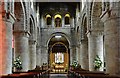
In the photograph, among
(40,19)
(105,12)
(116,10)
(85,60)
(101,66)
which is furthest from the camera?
(40,19)

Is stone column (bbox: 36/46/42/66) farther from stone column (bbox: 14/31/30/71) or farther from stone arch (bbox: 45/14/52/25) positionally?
stone column (bbox: 14/31/30/71)

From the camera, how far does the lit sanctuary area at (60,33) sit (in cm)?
→ 1187

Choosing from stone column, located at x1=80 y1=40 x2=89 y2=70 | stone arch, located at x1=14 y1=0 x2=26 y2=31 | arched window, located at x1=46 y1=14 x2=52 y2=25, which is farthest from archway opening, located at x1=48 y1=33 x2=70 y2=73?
stone arch, located at x1=14 y1=0 x2=26 y2=31

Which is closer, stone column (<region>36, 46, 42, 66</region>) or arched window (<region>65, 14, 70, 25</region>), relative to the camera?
stone column (<region>36, 46, 42, 66</region>)

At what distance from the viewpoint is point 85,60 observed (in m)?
26.6

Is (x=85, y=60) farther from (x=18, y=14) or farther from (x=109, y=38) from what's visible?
(x=109, y=38)

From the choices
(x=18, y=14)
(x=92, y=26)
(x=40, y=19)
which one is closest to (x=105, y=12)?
(x=92, y=26)

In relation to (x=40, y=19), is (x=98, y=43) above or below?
below

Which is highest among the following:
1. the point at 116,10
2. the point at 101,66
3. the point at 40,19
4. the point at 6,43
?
the point at 40,19

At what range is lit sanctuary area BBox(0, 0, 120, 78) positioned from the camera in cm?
1187

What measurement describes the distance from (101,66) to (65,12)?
19.9 meters

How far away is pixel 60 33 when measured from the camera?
→ 125 feet

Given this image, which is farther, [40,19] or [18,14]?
[40,19]

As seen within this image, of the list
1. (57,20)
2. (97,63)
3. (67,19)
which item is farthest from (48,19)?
(97,63)
